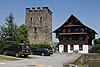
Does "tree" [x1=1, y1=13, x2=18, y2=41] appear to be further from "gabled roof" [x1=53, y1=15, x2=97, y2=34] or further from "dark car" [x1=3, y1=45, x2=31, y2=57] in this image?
"dark car" [x1=3, y1=45, x2=31, y2=57]

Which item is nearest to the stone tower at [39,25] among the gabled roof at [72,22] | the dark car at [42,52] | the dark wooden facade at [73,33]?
the dark wooden facade at [73,33]

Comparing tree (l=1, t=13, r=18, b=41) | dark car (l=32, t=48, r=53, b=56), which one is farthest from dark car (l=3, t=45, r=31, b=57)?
tree (l=1, t=13, r=18, b=41)

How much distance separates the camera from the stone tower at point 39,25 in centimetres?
8894

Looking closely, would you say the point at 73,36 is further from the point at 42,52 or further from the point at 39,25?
the point at 42,52

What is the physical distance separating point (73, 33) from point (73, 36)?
94cm

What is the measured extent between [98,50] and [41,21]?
22375 millimetres

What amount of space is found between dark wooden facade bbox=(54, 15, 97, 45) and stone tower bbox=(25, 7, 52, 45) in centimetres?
593

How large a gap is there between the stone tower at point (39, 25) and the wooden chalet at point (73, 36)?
Answer: 5.93 metres

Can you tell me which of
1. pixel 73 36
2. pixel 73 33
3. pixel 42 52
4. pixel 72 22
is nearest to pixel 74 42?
pixel 73 36

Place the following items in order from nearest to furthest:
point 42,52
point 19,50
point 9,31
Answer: point 19,50 < point 42,52 < point 9,31

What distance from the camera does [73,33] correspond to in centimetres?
8312

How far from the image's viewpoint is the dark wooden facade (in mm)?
82438

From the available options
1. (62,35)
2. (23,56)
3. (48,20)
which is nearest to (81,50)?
(62,35)

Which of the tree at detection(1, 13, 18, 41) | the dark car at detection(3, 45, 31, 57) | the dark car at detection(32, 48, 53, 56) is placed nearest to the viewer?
the dark car at detection(3, 45, 31, 57)
